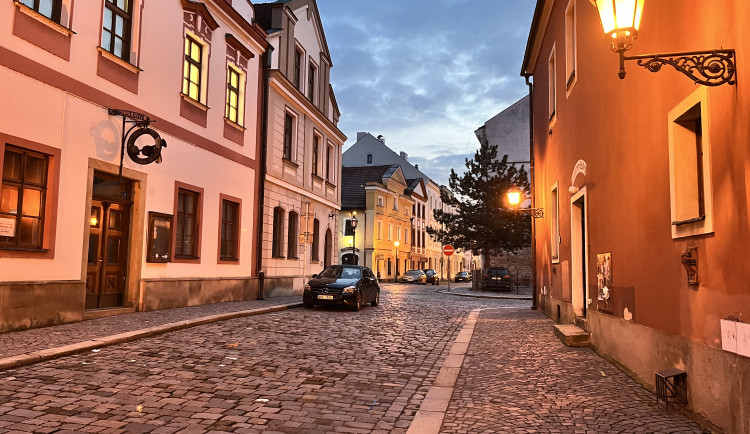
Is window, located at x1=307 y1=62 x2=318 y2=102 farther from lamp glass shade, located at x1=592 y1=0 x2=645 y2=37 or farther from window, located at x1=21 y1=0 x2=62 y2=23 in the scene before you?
lamp glass shade, located at x1=592 y1=0 x2=645 y2=37

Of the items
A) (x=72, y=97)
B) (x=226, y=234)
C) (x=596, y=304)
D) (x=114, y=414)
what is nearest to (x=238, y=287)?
(x=226, y=234)

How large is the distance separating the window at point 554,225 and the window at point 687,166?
8.43 metres

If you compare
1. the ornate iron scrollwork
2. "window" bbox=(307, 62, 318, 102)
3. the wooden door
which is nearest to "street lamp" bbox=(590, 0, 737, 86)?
the ornate iron scrollwork

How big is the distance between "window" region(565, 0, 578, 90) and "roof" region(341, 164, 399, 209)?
42.8 m

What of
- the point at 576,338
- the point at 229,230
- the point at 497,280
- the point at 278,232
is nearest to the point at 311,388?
the point at 576,338

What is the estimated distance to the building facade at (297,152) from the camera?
69.9 ft

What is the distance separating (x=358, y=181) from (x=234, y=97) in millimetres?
38922

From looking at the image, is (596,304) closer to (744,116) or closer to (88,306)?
(744,116)

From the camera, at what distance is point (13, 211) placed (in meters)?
10.2

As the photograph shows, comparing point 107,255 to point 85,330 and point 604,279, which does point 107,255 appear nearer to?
point 85,330

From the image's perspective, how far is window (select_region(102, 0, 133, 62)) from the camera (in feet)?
41.4

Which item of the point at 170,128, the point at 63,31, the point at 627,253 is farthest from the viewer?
the point at 170,128

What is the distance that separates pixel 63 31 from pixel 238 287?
31.4 feet

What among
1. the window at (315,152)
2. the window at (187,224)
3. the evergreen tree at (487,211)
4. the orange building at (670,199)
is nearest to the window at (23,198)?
the window at (187,224)
